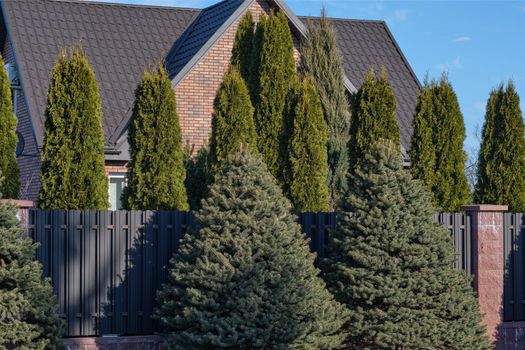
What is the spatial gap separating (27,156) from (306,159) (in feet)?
27.3

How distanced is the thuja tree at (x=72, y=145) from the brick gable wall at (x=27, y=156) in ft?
22.9

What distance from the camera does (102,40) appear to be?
2131 centimetres

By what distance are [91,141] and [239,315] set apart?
3.66 metres

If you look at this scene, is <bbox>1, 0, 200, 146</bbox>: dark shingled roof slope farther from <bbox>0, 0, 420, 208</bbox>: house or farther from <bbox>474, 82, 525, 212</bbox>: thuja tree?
<bbox>474, 82, 525, 212</bbox>: thuja tree

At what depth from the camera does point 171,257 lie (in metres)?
10.6

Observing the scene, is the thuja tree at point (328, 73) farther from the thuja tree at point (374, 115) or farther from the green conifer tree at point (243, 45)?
the thuja tree at point (374, 115)

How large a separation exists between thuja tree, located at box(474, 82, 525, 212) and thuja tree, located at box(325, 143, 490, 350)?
159 inches

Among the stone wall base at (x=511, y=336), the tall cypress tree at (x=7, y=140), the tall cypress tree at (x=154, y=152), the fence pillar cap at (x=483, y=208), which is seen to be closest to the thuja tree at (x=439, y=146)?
the fence pillar cap at (x=483, y=208)

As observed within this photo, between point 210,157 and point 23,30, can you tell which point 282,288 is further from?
point 23,30

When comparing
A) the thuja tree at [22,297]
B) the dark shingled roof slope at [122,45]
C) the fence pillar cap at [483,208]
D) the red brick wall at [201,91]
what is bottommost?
the thuja tree at [22,297]

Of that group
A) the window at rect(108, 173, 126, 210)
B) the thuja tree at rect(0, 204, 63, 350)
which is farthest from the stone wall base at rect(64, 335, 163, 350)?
the window at rect(108, 173, 126, 210)

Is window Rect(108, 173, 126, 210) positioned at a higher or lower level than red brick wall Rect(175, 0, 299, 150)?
lower

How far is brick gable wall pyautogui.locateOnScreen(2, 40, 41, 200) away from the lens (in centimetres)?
1897

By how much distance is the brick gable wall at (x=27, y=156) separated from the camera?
19.0 m
